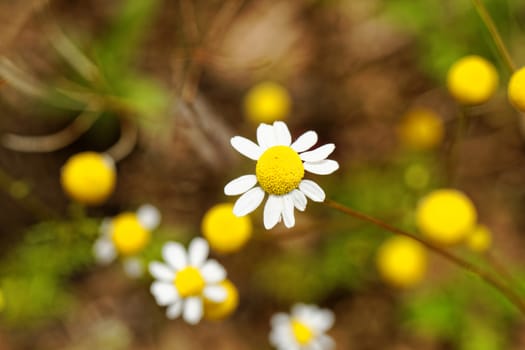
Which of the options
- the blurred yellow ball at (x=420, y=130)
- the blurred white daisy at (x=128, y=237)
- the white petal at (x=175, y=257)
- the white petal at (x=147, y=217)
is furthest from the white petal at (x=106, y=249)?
the blurred yellow ball at (x=420, y=130)

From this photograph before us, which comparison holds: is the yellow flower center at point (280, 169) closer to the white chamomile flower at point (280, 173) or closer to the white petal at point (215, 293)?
the white chamomile flower at point (280, 173)

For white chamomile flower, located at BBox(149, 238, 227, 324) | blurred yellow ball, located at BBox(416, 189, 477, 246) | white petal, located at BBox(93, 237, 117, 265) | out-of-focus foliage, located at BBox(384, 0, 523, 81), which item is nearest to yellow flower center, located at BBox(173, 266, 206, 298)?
white chamomile flower, located at BBox(149, 238, 227, 324)

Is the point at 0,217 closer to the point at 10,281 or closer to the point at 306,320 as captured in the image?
the point at 10,281

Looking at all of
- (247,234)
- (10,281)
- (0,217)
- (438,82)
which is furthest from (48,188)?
(438,82)

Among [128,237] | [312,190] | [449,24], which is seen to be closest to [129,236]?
[128,237]

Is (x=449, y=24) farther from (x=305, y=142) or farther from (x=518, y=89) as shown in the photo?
(x=305, y=142)

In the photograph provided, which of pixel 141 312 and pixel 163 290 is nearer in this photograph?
pixel 163 290
